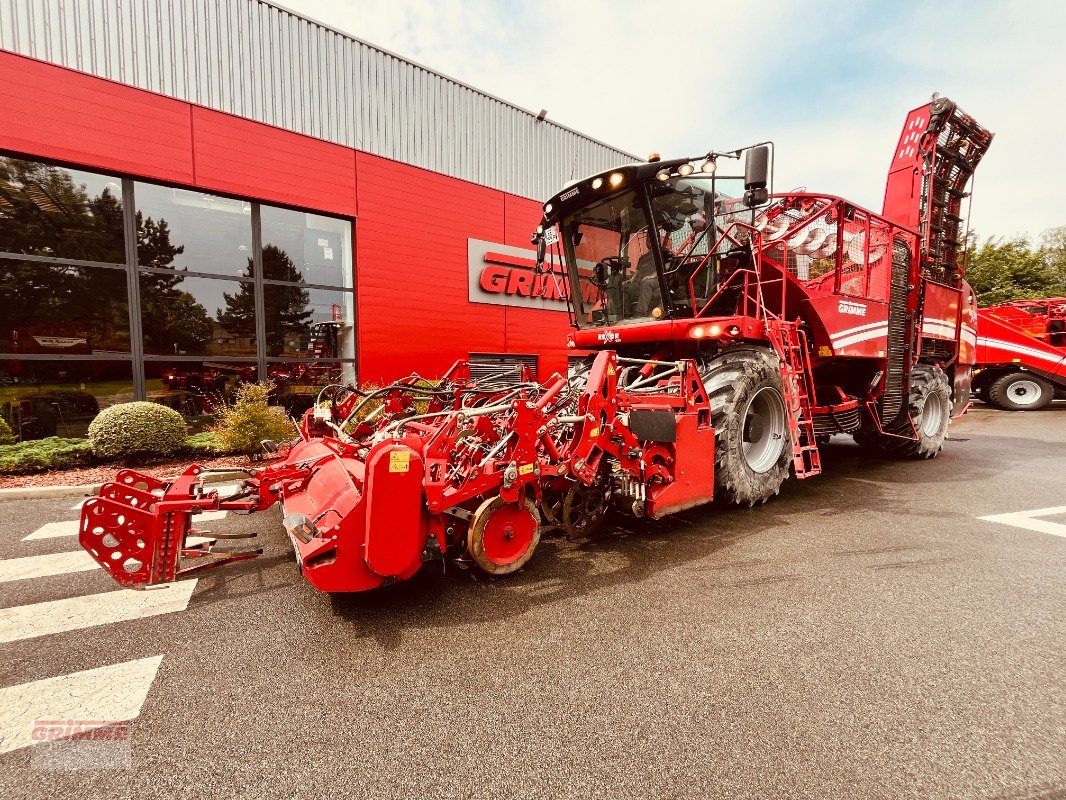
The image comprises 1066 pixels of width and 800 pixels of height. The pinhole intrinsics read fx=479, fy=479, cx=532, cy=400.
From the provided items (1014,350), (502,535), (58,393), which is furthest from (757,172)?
(1014,350)

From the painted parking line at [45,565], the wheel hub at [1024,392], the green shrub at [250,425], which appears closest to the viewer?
the painted parking line at [45,565]

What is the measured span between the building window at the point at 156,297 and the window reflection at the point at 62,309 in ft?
0.05

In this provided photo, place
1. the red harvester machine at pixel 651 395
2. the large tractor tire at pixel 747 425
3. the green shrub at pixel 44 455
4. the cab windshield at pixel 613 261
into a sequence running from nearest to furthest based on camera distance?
the red harvester machine at pixel 651 395 → the large tractor tire at pixel 747 425 → the cab windshield at pixel 613 261 → the green shrub at pixel 44 455

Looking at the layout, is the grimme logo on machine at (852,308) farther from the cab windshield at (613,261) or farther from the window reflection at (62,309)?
the window reflection at (62,309)

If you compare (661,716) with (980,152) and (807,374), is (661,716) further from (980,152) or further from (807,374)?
(980,152)

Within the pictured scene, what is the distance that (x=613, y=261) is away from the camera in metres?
5.25

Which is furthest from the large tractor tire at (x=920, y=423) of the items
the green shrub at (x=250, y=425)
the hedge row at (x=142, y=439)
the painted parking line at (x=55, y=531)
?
the painted parking line at (x=55, y=531)

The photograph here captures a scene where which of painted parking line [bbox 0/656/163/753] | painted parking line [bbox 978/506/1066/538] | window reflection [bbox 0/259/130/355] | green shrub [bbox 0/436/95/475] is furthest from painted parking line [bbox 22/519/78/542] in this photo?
painted parking line [bbox 978/506/1066/538]

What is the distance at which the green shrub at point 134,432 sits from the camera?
6.16 meters

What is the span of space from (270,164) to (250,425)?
5.00m

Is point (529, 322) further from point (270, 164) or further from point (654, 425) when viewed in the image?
point (654, 425)

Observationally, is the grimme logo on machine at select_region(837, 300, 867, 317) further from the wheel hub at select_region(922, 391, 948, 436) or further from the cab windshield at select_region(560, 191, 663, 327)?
the wheel hub at select_region(922, 391, 948, 436)

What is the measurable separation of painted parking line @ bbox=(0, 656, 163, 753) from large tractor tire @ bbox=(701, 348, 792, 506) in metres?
3.85

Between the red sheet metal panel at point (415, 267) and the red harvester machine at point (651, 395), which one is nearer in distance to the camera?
the red harvester machine at point (651, 395)
